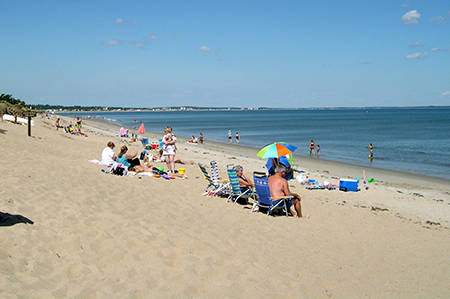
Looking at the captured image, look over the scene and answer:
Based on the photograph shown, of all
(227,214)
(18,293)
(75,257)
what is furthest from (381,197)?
(18,293)

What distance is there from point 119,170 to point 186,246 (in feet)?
17.6

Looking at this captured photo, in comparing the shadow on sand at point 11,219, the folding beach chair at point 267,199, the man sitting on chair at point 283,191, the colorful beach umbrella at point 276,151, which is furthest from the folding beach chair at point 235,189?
the shadow on sand at point 11,219

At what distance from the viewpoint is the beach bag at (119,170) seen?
31.9ft

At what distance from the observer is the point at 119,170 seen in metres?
9.74

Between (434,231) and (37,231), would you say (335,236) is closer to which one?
(434,231)

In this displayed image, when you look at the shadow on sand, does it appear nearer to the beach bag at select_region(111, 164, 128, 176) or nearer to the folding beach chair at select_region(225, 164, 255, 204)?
the folding beach chair at select_region(225, 164, 255, 204)

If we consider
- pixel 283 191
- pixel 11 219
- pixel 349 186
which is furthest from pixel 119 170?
pixel 349 186

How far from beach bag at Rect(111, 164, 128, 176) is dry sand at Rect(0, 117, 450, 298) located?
97 cm

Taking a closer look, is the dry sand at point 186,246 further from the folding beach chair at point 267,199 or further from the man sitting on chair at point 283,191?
the man sitting on chair at point 283,191

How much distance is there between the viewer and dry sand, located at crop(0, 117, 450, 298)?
3877mm

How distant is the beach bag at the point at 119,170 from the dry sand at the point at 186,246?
0.97 meters

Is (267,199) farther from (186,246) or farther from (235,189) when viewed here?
(186,246)

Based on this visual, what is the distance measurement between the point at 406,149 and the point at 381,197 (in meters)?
20.6

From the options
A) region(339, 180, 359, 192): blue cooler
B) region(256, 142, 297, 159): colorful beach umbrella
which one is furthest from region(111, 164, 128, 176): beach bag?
region(339, 180, 359, 192): blue cooler
